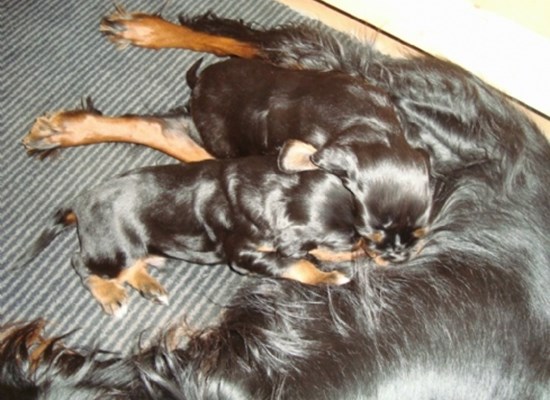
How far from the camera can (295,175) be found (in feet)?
5.93

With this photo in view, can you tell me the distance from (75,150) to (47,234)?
0.32 meters

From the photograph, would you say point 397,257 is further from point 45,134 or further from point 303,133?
point 45,134

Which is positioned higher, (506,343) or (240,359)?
(506,343)

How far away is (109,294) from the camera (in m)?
1.87

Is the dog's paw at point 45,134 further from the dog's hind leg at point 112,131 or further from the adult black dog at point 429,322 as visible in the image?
the adult black dog at point 429,322

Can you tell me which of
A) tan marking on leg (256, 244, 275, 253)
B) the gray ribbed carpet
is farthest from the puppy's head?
the gray ribbed carpet

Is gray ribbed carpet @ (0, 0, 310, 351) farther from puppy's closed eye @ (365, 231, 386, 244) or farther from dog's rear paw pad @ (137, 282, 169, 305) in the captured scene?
puppy's closed eye @ (365, 231, 386, 244)

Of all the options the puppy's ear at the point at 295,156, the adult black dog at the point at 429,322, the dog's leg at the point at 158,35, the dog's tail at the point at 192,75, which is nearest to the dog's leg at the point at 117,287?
the adult black dog at the point at 429,322

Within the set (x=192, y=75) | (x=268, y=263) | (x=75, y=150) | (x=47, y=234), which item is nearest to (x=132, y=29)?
(x=192, y=75)

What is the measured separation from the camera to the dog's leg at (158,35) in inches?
89.0

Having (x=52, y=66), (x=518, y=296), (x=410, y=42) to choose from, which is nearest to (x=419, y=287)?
(x=518, y=296)

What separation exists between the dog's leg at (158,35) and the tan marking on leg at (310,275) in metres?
0.77

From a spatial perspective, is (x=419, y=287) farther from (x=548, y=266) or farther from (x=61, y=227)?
(x=61, y=227)

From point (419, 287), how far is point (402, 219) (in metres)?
0.22
